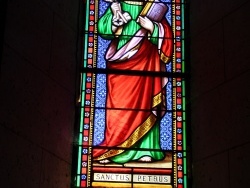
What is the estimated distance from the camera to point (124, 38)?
4828 mm

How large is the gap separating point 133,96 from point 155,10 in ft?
2.34

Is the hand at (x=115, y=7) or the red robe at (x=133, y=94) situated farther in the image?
the hand at (x=115, y=7)

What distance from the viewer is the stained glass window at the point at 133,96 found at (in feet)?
14.7

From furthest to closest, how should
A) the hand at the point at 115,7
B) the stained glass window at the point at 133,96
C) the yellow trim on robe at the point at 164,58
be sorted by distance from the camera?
the hand at the point at 115,7 < the yellow trim on robe at the point at 164,58 < the stained glass window at the point at 133,96

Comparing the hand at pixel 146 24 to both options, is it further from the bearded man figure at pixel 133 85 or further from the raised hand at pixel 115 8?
the raised hand at pixel 115 8

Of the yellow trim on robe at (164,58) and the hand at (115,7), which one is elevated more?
the hand at (115,7)

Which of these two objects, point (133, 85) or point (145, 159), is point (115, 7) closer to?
point (133, 85)
